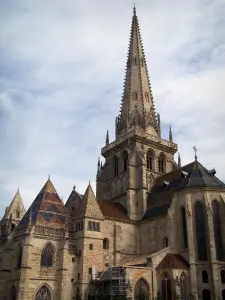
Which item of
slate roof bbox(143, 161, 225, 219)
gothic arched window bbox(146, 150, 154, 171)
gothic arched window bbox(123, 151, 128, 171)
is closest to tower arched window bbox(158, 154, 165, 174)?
gothic arched window bbox(146, 150, 154, 171)

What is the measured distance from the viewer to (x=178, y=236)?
37.6 m

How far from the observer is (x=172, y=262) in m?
34.0

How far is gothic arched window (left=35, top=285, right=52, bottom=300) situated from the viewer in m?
32.7

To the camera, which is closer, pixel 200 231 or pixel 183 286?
pixel 183 286

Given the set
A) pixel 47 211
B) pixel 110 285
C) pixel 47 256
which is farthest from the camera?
pixel 47 211

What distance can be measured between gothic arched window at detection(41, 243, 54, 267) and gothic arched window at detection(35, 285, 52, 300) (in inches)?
78.3

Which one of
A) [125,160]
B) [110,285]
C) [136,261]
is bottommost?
[110,285]

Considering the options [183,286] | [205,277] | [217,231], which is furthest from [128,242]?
[217,231]

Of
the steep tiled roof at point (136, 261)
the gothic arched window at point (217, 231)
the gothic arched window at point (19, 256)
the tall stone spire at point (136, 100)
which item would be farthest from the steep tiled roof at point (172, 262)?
the tall stone spire at point (136, 100)

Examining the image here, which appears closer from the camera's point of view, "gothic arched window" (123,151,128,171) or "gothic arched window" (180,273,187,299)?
"gothic arched window" (180,273,187,299)

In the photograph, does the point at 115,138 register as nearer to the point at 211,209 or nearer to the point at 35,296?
the point at 211,209

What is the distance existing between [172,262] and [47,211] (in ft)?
43.2

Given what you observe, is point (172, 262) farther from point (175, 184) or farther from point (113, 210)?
point (175, 184)

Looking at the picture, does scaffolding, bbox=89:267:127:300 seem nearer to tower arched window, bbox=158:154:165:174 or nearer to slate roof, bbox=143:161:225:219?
slate roof, bbox=143:161:225:219
